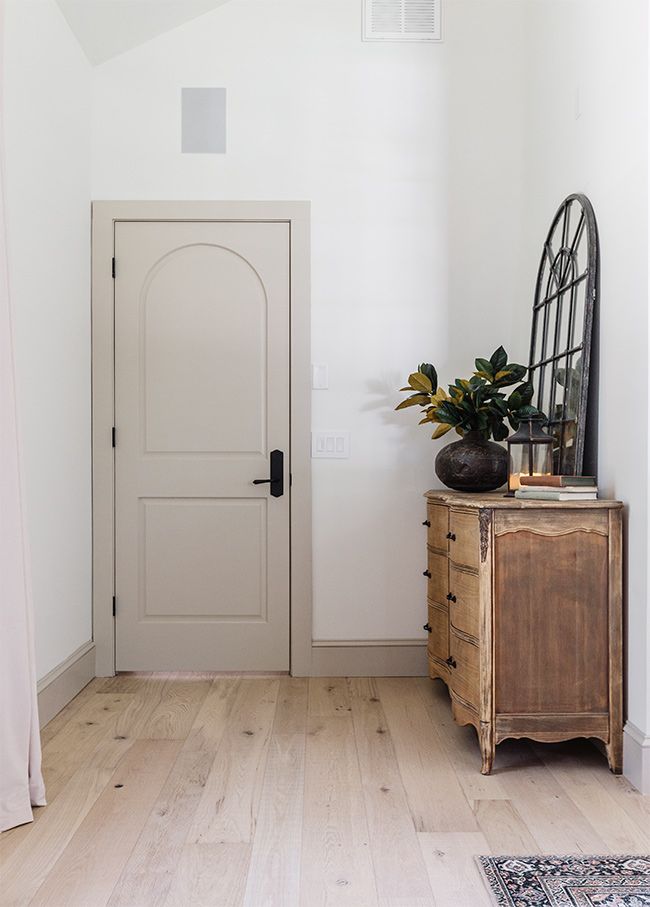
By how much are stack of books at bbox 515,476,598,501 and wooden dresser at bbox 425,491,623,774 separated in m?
0.05

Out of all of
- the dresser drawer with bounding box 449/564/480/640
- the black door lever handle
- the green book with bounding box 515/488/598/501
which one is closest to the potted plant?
the dresser drawer with bounding box 449/564/480/640

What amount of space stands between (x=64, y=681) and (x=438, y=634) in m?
1.54

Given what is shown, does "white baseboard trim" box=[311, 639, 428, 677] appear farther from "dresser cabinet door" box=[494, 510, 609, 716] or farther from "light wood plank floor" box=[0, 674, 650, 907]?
"dresser cabinet door" box=[494, 510, 609, 716]

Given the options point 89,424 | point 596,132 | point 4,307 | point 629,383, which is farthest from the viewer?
point 89,424

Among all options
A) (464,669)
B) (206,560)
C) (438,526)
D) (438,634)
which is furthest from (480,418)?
(206,560)

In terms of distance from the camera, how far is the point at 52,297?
330 centimetres

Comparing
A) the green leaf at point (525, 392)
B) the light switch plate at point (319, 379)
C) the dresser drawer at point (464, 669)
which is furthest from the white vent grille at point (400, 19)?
the dresser drawer at point (464, 669)

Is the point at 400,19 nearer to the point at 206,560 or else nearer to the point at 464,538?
the point at 464,538

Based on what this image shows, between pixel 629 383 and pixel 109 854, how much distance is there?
2030 mm

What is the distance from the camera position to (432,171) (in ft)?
12.7

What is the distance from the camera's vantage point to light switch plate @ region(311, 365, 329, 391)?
385 cm

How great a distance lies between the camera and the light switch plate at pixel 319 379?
3.85m

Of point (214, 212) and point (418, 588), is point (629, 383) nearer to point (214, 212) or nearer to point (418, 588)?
point (418, 588)

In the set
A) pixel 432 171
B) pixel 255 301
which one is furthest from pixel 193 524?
pixel 432 171
